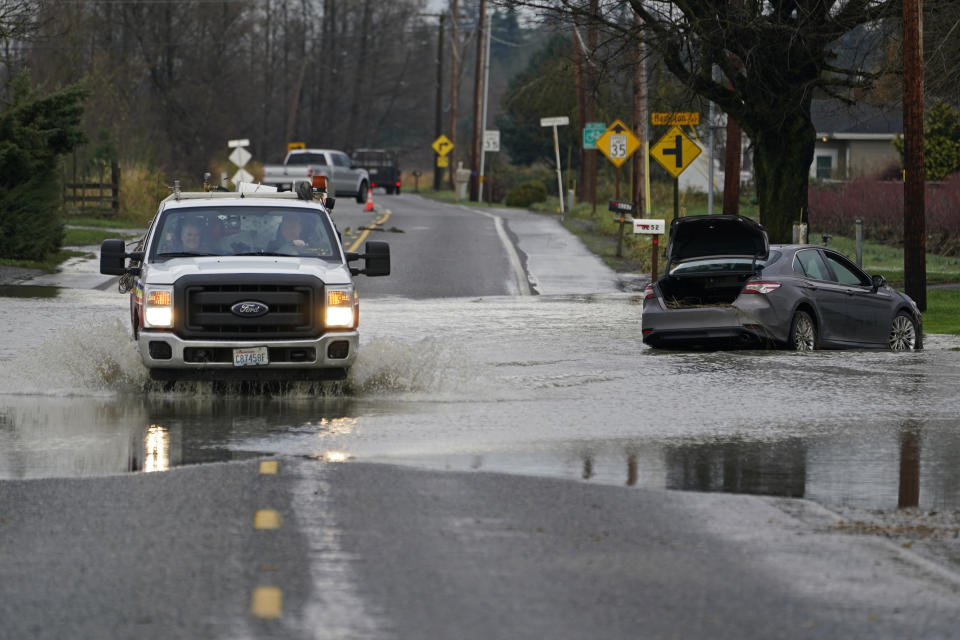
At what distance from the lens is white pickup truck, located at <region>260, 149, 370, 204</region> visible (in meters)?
53.1

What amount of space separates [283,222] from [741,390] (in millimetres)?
4513

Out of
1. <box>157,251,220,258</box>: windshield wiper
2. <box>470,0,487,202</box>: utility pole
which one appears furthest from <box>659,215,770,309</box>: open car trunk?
<box>470,0,487,202</box>: utility pole

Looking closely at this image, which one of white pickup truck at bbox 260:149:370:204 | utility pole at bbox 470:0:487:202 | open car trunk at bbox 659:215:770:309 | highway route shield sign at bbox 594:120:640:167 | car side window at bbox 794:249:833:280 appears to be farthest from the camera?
utility pole at bbox 470:0:487:202

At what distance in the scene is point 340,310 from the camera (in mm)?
13828

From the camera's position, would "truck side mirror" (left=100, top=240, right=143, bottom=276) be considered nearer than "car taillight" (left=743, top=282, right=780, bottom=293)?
Yes

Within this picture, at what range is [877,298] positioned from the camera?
1945cm

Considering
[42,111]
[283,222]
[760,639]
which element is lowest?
[760,639]

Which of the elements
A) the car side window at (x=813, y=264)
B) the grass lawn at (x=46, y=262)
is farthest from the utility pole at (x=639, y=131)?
the car side window at (x=813, y=264)

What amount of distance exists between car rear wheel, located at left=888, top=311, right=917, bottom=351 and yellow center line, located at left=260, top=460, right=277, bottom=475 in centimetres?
1114

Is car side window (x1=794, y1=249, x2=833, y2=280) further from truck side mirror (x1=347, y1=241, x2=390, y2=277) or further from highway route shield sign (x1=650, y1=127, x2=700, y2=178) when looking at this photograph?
highway route shield sign (x1=650, y1=127, x2=700, y2=178)

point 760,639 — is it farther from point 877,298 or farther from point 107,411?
point 877,298

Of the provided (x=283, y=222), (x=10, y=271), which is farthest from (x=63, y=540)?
(x=10, y=271)

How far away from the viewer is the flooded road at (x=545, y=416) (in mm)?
10438

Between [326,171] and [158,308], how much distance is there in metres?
40.6
